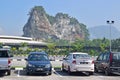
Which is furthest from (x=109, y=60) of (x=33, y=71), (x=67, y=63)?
(x=33, y=71)

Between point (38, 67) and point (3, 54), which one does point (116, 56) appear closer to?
point (38, 67)

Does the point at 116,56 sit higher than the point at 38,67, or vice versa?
the point at 116,56

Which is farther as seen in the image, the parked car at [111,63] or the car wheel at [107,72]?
the car wheel at [107,72]

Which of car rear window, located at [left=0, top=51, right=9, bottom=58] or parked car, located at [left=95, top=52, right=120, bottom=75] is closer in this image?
car rear window, located at [left=0, top=51, right=9, bottom=58]

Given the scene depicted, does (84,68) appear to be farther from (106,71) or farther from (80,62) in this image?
(106,71)

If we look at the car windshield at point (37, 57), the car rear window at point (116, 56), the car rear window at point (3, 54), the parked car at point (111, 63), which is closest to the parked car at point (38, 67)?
the car windshield at point (37, 57)

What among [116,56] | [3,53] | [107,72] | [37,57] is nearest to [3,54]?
[3,53]

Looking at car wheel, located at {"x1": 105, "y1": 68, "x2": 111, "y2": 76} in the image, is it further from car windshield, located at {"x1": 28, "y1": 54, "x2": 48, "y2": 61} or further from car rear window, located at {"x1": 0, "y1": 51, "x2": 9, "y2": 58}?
car rear window, located at {"x1": 0, "y1": 51, "x2": 9, "y2": 58}

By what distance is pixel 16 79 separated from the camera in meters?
18.8

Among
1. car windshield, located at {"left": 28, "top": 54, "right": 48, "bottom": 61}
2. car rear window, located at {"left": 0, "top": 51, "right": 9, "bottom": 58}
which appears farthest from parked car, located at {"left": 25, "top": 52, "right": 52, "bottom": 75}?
car rear window, located at {"left": 0, "top": 51, "right": 9, "bottom": 58}

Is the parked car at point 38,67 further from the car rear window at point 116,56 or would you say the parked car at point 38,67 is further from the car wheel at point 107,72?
the car rear window at point 116,56

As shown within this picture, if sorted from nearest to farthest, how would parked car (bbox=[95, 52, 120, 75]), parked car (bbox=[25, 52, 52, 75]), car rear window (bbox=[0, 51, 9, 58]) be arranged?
parked car (bbox=[25, 52, 52, 75]) → car rear window (bbox=[0, 51, 9, 58]) → parked car (bbox=[95, 52, 120, 75])

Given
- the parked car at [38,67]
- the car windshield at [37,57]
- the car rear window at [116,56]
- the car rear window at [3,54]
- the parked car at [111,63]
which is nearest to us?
the parked car at [38,67]

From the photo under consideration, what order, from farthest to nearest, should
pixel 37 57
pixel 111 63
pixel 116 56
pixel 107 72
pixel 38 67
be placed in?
pixel 37 57
pixel 107 72
pixel 116 56
pixel 111 63
pixel 38 67
